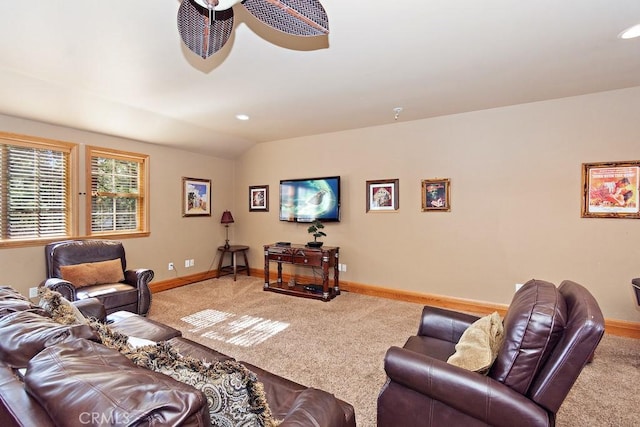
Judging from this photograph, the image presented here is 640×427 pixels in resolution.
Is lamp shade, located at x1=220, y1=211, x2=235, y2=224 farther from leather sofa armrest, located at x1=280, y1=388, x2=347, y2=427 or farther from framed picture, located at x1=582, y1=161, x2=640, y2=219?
framed picture, located at x1=582, y1=161, x2=640, y2=219

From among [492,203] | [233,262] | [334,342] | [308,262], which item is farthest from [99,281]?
[492,203]

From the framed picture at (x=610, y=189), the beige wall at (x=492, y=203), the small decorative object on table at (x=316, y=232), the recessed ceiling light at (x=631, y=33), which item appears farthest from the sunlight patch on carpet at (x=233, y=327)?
the recessed ceiling light at (x=631, y=33)

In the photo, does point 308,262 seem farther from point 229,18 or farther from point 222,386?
point 222,386

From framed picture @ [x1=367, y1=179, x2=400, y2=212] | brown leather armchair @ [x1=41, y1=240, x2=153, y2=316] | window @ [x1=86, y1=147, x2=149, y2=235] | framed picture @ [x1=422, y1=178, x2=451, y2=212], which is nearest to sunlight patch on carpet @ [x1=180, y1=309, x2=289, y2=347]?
brown leather armchair @ [x1=41, y1=240, x2=153, y2=316]

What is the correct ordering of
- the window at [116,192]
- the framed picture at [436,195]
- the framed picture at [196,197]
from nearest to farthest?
1. the framed picture at [436,195]
2. the window at [116,192]
3. the framed picture at [196,197]

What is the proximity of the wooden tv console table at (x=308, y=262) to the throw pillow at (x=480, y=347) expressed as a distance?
8.91ft

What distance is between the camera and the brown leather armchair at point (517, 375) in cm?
116

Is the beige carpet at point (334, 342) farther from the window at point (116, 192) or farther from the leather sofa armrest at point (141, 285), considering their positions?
the window at point (116, 192)

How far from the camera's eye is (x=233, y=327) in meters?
3.22

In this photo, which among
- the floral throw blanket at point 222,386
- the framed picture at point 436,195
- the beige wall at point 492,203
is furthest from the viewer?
the framed picture at point 436,195

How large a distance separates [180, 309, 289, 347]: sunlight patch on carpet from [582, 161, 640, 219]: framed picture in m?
3.55

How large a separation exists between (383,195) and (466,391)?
3.27 metres

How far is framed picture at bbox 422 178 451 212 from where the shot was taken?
391 centimetres

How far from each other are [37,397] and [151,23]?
2137 millimetres
